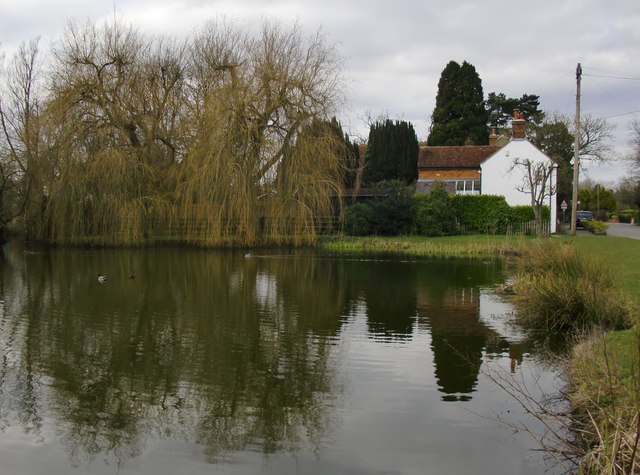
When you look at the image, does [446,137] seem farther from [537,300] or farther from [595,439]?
[595,439]

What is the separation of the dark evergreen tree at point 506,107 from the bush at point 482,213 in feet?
94.9

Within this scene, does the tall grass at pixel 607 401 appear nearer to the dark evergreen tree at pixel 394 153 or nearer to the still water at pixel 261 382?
the still water at pixel 261 382

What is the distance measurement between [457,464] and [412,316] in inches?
281

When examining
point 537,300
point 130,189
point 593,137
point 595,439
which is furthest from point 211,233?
point 593,137

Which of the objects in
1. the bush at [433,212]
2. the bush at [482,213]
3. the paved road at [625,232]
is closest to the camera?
the bush at [433,212]

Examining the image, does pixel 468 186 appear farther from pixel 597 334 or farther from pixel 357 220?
pixel 597 334

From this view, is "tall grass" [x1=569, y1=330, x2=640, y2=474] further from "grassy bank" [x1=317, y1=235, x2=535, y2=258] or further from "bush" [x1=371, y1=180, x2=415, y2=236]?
"bush" [x1=371, y1=180, x2=415, y2=236]

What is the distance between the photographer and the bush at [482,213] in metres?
36.4

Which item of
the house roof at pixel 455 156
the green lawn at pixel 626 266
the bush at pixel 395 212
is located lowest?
the green lawn at pixel 626 266

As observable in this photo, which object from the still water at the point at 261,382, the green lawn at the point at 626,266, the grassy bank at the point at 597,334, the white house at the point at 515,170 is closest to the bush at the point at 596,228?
the white house at the point at 515,170

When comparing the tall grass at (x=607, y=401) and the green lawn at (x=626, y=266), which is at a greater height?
the green lawn at (x=626, y=266)

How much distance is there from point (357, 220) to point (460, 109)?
23.0 m

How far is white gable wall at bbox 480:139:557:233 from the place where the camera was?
41.2 m

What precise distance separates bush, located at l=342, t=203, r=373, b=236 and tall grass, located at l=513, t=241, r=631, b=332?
854 inches
